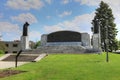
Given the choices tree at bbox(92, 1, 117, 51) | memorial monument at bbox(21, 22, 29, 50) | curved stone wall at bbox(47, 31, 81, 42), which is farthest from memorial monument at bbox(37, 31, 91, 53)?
tree at bbox(92, 1, 117, 51)

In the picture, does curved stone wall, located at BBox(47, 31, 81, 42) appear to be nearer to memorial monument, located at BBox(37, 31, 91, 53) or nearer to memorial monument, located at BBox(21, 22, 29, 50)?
memorial monument, located at BBox(37, 31, 91, 53)

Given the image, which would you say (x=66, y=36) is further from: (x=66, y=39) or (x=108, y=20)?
(x=108, y=20)

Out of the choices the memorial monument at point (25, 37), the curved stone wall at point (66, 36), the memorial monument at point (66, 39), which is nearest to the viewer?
the memorial monument at point (66, 39)

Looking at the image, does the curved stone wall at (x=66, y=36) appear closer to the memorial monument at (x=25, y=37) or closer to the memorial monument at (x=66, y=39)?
the memorial monument at (x=66, y=39)

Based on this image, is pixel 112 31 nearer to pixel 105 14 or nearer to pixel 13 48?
pixel 105 14

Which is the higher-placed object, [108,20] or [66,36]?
[108,20]

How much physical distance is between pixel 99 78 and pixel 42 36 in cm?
3860

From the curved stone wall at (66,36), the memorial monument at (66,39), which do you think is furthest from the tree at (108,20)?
the curved stone wall at (66,36)

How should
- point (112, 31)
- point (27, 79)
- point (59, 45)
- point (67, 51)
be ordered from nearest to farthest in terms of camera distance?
point (27, 79), point (67, 51), point (59, 45), point (112, 31)

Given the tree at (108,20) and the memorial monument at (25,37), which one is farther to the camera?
the tree at (108,20)

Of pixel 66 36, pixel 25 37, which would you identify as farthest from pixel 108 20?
pixel 25 37

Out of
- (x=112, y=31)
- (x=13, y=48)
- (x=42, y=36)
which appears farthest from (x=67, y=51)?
(x=13, y=48)

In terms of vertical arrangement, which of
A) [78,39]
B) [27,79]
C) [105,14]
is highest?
[105,14]

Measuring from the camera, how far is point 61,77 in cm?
1262
